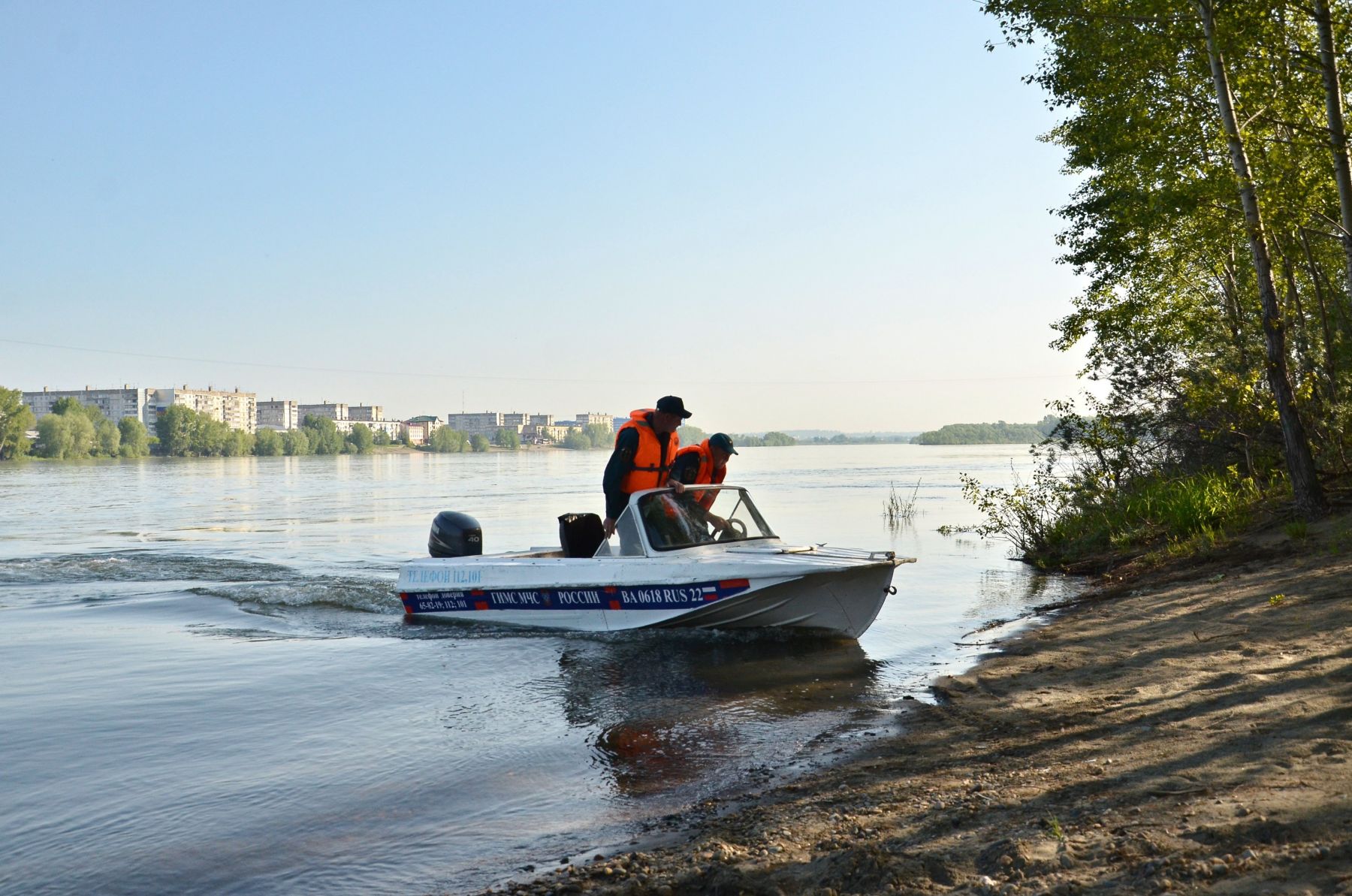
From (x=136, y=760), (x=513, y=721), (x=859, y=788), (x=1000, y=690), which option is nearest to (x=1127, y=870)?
(x=859, y=788)

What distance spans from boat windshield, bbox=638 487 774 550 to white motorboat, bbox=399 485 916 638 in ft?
0.04

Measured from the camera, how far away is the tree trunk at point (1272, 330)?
40.3ft

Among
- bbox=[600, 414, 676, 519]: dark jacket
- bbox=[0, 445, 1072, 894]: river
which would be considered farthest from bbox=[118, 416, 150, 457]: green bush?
bbox=[600, 414, 676, 519]: dark jacket

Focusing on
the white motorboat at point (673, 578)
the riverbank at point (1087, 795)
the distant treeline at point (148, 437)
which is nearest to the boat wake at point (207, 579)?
the white motorboat at point (673, 578)

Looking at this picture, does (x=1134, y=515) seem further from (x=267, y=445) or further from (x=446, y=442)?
(x=446, y=442)

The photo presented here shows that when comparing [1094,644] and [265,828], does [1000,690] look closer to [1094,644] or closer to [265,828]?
[1094,644]

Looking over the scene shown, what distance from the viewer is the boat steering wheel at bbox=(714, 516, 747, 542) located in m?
11.4

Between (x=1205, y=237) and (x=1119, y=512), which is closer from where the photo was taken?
(x=1205, y=237)

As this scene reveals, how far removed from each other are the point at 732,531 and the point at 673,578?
1.20 m

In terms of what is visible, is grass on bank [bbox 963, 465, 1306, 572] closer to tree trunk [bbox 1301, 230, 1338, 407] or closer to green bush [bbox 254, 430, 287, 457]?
tree trunk [bbox 1301, 230, 1338, 407]

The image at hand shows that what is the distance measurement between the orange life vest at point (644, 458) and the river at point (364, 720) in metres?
1.58

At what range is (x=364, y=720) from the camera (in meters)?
8.32

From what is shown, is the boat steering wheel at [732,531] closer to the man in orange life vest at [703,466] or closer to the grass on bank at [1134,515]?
the man in orange life vest at [703,466]

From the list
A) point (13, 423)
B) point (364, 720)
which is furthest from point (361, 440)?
point (364, 720)
